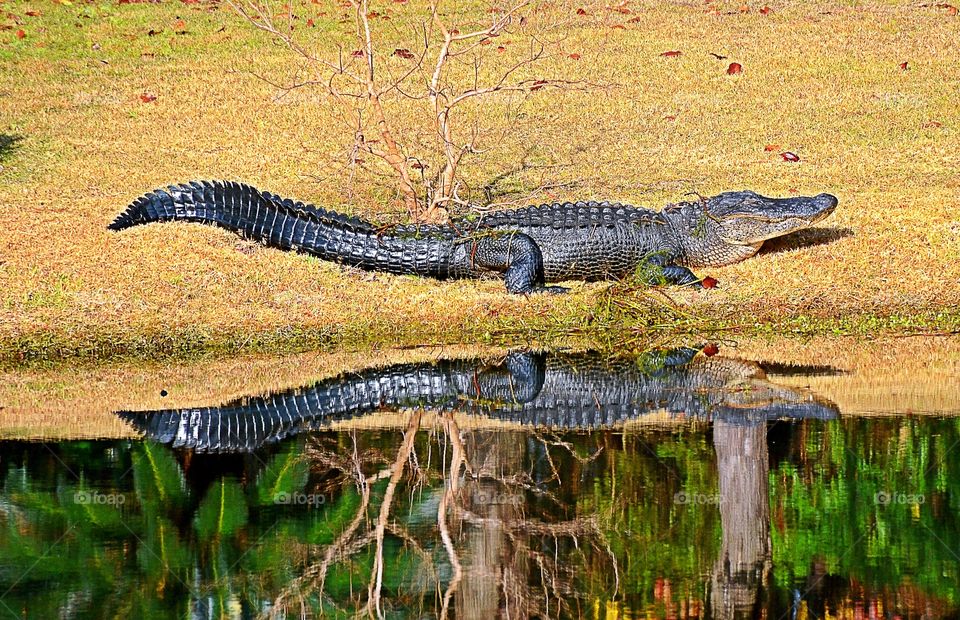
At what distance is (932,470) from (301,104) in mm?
12258

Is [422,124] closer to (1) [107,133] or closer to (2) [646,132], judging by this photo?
(2) [646,132]

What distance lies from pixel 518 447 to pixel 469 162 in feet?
27.4

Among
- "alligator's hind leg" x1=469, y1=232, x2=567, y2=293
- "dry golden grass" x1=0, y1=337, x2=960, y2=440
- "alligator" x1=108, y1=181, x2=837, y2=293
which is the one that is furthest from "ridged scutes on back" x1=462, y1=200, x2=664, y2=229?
"dry golden grass" x1=0, y1=337, x2=960, y2=440

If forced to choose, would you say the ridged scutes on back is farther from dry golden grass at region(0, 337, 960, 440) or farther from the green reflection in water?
the green reflection in water

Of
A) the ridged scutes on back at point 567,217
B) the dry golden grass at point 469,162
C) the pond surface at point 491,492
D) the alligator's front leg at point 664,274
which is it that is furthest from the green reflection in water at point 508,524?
the ridged scutes on back at point 567,217

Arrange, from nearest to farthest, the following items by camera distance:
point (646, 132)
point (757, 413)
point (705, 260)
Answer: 1. point (757, 413)
2. point (705, 260)
3. point (646, 132)

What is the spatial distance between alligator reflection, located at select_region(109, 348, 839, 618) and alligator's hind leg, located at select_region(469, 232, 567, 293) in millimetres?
1557

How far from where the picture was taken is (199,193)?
36.3 feet

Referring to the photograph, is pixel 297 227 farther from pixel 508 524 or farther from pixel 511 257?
pixel 508 524

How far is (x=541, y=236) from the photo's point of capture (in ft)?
34.4

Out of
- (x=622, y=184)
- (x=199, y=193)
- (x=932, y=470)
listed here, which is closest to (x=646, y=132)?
(x=622, y=184)

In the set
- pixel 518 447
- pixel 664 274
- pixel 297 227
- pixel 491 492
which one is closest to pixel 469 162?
pixel 297 227

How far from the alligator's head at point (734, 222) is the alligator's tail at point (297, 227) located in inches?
83.4

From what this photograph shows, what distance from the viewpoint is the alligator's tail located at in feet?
34.2
